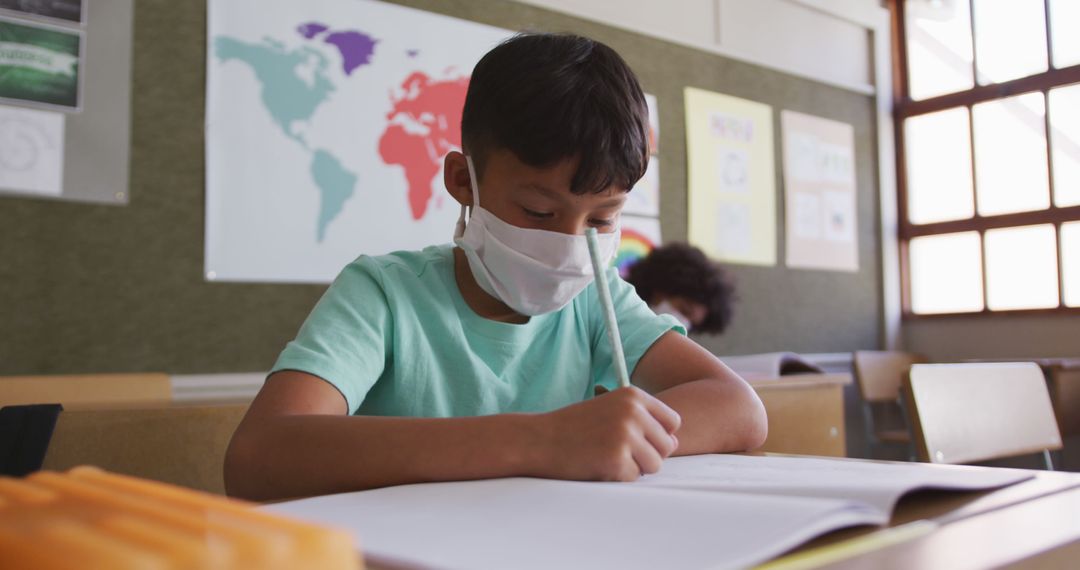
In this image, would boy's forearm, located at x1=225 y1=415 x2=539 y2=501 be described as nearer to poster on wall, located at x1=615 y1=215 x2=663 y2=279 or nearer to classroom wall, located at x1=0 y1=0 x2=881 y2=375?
classroom wall, located at x1=0 y1=0 x2=881 y2=375

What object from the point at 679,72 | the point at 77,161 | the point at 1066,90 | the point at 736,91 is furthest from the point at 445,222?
the point at 1066,90

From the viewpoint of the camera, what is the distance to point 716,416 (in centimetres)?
81

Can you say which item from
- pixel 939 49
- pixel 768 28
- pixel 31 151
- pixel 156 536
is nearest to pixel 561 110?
pixel 156 536

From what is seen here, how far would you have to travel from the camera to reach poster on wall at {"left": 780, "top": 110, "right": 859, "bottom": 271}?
3775mm

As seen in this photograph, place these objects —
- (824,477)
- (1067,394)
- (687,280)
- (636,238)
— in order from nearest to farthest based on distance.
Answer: (824,477)
(687,280)
(1067,394)
(636,238)

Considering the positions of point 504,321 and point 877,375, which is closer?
point 504,321

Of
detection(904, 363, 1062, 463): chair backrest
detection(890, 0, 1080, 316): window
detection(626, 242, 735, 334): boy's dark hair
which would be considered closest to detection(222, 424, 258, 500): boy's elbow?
detection(904, 363, 1062, 463): chair backrest

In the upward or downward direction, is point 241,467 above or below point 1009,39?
below

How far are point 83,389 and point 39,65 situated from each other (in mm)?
916

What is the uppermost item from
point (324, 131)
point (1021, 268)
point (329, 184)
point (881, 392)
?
point (324, 131)

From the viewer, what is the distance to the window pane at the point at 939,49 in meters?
3.98

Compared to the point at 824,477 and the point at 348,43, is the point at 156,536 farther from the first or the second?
the point at 348,43

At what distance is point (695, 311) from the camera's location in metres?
2.63

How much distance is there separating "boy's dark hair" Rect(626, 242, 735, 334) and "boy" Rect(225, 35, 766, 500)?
61.8 inches
